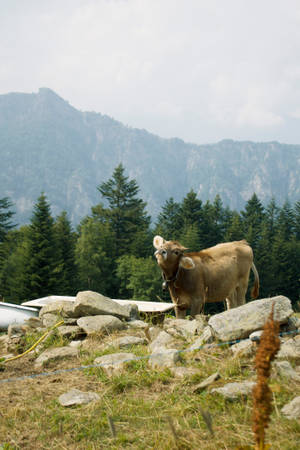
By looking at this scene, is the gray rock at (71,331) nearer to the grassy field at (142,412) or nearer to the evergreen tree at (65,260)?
the grassy field at (142,412)

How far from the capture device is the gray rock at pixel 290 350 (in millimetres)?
4867

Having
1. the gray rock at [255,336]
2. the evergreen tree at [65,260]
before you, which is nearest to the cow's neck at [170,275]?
the gray rock at [255,336]

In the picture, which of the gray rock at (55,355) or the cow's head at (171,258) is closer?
the gray rock at (55,355)

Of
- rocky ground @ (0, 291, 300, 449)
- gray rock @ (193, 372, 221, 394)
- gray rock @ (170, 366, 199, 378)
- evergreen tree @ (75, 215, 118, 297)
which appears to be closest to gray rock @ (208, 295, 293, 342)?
rocky ground @ (0, 291, 300, 449)

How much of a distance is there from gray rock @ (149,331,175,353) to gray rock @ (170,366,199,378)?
78cm

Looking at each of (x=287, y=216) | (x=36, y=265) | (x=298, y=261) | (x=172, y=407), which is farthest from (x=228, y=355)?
(x=287, y=216)

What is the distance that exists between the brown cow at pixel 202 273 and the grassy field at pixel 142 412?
2517mm

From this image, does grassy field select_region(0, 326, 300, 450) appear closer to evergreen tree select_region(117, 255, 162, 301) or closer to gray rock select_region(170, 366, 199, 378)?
→ gray rock select_region(170, 366, 199, 378)

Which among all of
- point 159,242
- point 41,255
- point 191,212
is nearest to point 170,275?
point 159,242

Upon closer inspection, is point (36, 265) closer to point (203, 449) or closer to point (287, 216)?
point (203, 449)

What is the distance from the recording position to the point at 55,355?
618cm

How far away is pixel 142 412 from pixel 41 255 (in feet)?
132

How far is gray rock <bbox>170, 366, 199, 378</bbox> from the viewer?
15.3ft

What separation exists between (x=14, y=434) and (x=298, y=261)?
65.0m
